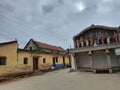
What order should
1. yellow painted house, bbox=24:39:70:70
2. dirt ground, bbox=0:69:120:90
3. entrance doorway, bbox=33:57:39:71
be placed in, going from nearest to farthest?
dirt ground, bbox=0:69:120:90
entrance doorway, bbox=33:57:39:71
yellow painted house, bbox=24:39:70:70

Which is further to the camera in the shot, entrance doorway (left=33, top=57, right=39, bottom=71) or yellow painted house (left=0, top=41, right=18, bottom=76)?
entrance doorway (left=33, top=57, right=39, bottom=71)

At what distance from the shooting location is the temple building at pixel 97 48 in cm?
1598

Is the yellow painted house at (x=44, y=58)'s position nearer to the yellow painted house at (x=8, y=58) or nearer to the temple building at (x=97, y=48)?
the yellow painted house at (x=8, y=58)

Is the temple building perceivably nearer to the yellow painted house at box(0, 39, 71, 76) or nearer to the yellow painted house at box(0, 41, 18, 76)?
the yellow painted house at box(0, 39, 71, 76)

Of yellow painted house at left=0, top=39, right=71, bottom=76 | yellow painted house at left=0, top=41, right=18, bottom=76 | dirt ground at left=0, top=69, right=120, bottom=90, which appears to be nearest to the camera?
dirt ground at left=0, top=69, right=120, bottom=90

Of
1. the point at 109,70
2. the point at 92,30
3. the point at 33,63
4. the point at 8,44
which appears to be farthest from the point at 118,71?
the point at 8,44

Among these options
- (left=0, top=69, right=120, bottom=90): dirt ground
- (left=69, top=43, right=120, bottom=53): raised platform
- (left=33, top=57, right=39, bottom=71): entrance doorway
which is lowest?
(left=0, top=69, right=120, bottom=90): dirt ground

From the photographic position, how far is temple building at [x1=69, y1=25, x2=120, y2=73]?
629 inches

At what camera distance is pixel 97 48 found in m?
16.2

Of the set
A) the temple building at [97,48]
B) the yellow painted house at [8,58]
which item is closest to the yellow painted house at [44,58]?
the yellow painted house at [8,58]

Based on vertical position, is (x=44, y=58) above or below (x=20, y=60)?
above

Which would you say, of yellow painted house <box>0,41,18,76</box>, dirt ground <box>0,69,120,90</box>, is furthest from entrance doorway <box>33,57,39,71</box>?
dirt ground <box>0,69,120,90</box>

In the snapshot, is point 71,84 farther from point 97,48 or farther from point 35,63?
point 35,63

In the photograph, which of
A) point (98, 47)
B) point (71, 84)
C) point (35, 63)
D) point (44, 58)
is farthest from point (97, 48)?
point (44, 58)
